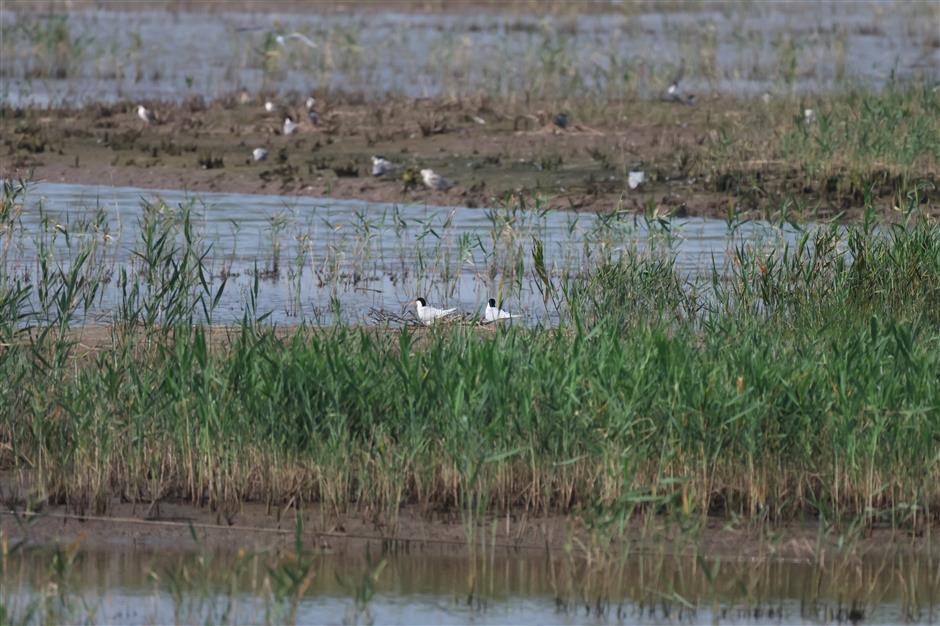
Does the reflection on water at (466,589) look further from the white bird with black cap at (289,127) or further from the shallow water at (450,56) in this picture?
the shallow water at (450,56)

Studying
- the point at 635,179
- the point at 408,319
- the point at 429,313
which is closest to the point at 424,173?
the point at 635,179

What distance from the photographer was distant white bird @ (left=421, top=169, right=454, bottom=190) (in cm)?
1806

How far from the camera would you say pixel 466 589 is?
21.9 ft

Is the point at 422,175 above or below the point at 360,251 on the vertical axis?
above

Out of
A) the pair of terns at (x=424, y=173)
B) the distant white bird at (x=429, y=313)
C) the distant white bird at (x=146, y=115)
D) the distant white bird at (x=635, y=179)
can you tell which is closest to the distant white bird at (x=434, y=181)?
the pair of terns at (x=424, y=173)

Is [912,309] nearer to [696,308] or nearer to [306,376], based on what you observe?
[696,308]

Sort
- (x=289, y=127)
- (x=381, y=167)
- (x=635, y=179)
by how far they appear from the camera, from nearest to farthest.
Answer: (x=635, y=179), (x=381, y=167), (x=289, y=127)

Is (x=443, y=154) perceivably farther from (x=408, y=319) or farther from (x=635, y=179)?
(x=408, y=319)

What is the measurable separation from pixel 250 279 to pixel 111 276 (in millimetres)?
1054

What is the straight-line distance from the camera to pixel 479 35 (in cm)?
4012

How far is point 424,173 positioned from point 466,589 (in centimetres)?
1174

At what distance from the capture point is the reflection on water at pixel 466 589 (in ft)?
20.2

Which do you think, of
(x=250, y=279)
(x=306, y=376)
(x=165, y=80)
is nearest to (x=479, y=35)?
(x=165, y=80)

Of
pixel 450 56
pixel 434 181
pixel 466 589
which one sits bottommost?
pixel 466 589
